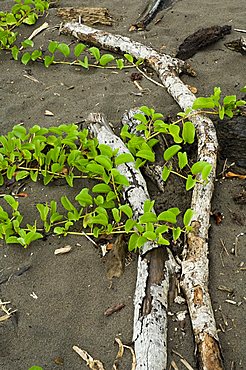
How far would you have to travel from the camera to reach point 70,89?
400 cm

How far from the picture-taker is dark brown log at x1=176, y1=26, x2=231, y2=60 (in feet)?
13.9

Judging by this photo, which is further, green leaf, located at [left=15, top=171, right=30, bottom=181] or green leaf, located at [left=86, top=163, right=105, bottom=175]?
green leaf, located at [left=15, top=171, right=30, bottom=181]

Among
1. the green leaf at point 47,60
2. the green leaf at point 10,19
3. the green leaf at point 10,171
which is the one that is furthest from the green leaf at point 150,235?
the green leaf at point 10,19

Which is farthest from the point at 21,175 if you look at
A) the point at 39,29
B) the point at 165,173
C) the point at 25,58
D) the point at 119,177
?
the point at 39,29

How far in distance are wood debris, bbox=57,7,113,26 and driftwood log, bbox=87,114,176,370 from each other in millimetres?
2339

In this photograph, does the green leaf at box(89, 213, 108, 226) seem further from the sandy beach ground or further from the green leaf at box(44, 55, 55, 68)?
the green leaf at box(44, 55, 55, 68)

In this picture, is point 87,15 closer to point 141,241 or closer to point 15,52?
point 15,52

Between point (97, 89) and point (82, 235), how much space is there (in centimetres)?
152

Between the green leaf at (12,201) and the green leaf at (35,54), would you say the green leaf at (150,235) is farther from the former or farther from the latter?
the green leaf at (35,54)

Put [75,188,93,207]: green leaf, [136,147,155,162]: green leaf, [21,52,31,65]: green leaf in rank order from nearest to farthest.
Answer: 1. [75,188,93,207]: green leaf
2. [136,147,155,162]: green leaf
3. [21,52,31,65]: green leaf

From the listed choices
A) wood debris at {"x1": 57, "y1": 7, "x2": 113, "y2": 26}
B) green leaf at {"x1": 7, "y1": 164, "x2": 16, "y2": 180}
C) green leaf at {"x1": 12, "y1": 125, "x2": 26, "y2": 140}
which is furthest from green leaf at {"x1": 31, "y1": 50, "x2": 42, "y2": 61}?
green leaf at {"x1": 7, "y1": 164, "x2": 16, "y2": 180}

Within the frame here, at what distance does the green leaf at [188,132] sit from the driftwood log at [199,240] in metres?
0.08

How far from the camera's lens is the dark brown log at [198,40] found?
422cm

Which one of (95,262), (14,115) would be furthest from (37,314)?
(14,115)
